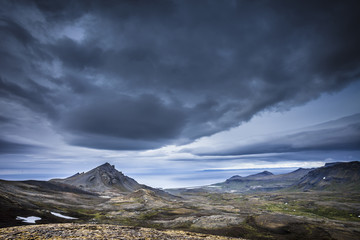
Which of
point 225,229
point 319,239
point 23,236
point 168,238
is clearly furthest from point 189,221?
point 23,236

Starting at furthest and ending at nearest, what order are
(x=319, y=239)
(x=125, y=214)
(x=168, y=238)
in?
(x=125, y=214)
(x=319, y=239)
(x=168, y=238)

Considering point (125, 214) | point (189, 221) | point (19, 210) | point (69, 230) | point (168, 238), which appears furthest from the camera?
point (125, 214)

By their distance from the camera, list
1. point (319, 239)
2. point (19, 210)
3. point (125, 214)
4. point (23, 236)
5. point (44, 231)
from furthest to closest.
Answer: point (125, 214) → point (19, 210) → point (319, 239) → point (44, 231) → point (23, 236)

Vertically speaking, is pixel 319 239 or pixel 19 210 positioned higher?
pixel 19 210

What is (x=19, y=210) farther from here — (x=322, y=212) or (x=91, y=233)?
(x=322, y=212)

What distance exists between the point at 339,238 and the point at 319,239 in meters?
9.23

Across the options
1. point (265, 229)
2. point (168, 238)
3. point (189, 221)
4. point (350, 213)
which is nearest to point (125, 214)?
point (189, 221)

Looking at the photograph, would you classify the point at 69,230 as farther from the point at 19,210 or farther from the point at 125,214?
the point at 125,214

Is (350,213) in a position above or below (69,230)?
below

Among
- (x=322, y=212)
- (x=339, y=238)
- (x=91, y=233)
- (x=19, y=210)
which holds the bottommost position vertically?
(x=322, y=212)

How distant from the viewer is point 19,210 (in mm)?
86875

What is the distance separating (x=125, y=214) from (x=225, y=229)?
71.7 metres

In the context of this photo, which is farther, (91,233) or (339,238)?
(339,238)

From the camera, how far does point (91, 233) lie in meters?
33.2
